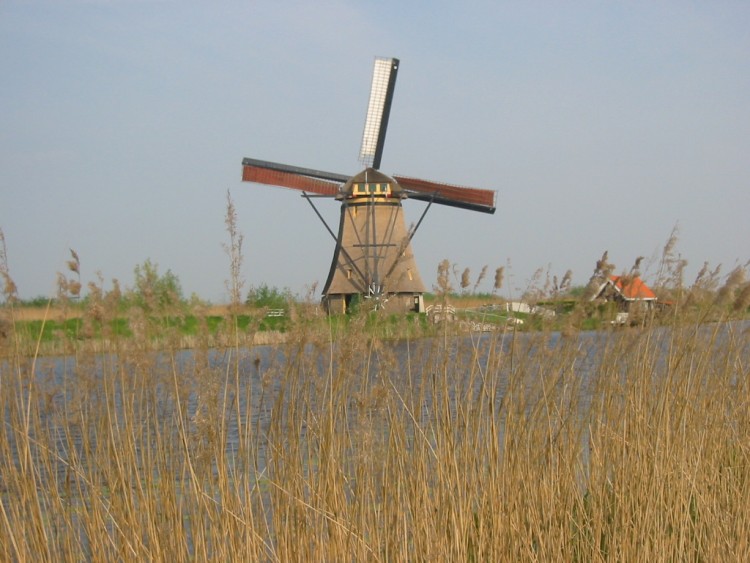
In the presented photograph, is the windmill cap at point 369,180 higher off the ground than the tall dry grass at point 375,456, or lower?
higher

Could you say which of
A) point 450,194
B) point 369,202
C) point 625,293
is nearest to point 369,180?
point 369,202

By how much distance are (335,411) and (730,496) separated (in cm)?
174

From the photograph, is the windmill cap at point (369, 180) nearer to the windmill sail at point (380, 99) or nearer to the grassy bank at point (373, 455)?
the windmill sail at point (380, 99)

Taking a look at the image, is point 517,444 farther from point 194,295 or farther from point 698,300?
point 194,295

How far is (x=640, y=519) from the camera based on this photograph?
2.88 metres

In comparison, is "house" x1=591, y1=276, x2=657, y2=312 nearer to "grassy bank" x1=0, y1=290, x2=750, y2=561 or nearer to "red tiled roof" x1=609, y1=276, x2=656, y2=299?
"red tiled roof" x1=609, y1=276, x2=656, y2=299

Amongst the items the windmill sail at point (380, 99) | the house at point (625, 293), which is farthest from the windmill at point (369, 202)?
the house at point (625, 293)

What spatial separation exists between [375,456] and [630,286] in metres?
1.06

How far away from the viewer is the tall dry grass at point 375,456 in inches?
98.1

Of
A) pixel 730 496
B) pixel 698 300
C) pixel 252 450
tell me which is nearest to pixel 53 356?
pixel 252 450

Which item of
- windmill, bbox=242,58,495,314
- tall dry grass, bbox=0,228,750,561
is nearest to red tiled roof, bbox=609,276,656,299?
tall dry grass, bbox=0,228,750,561

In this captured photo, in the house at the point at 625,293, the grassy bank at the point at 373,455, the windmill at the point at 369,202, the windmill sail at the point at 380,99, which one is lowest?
the grassy bank at the point at 373,455

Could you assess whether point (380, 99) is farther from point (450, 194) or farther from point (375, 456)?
point (375, 456)

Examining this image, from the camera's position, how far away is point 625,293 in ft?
9.96
